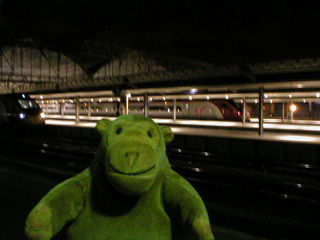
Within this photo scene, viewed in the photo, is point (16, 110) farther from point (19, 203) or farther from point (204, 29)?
point (19, 203)

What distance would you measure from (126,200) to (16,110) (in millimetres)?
14396

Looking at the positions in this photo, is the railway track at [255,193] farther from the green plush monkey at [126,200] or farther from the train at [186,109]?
the train at [186,109]

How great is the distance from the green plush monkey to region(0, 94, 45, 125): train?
1406 centimetres

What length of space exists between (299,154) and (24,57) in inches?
1264

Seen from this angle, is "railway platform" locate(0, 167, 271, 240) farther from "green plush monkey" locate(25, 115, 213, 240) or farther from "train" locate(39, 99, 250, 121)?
"train" locate(39, 99, 250, 121)

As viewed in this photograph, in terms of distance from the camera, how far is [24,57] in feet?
108

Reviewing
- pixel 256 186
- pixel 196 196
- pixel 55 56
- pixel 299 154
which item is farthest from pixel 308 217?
pixel 55 56

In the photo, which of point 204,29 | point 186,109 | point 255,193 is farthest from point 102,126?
point 186,109

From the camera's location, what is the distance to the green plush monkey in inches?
68.2

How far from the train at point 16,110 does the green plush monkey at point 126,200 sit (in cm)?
1406

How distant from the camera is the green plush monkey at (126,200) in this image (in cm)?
173

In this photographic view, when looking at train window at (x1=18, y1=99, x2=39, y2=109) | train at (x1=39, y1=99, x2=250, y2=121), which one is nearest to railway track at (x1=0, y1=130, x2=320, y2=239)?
train window at (x1=18, y1=99, x2=39, y2=109)

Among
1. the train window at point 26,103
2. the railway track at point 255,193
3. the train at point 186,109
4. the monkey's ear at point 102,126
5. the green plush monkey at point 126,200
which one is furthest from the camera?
the train at point 186,109

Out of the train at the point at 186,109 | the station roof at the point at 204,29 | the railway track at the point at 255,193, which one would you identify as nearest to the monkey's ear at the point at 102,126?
the railway track at the point at 255,193
